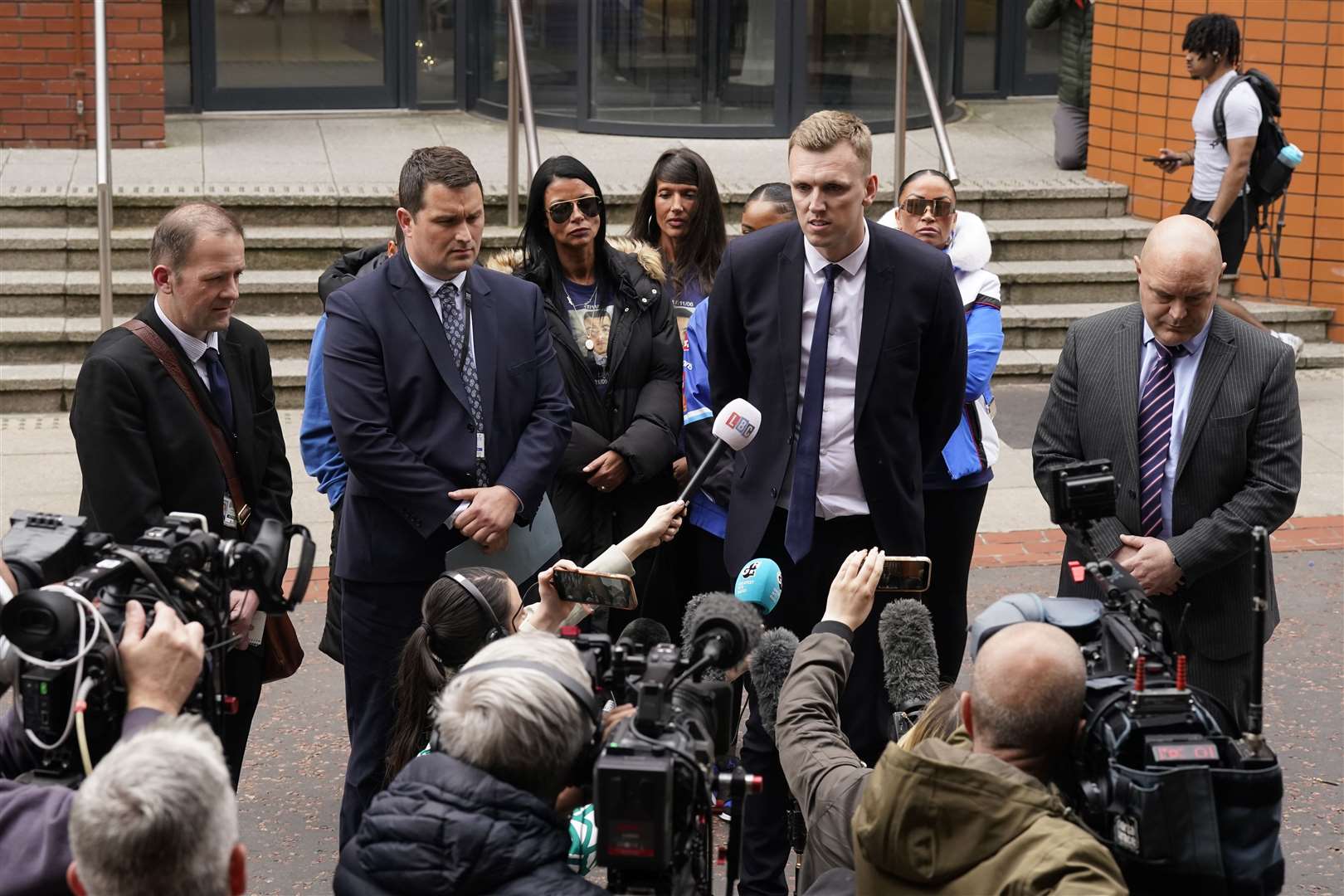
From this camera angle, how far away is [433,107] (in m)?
13.4

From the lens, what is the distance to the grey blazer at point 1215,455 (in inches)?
183

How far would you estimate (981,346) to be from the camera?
570 centimetres

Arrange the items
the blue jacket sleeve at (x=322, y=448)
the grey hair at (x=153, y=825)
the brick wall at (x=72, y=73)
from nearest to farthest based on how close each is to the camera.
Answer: the grey hair at (x=153, y=825), the blue jacket sleeve at (x=322, y=448), the brick wall at (x=72, y=73)

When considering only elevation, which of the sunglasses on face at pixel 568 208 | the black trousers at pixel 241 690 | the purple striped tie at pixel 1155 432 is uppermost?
the sunglasses on face at pixel 568 208

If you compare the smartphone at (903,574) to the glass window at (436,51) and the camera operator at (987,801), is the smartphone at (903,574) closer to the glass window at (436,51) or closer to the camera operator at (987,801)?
the camera operator at (987,801)

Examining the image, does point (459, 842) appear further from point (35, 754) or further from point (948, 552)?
point (948, 552)

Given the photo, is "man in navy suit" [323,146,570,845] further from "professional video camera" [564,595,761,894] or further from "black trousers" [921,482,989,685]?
"professional video camera" [564,595,761,894]

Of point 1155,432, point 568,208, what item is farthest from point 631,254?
point 1155,432

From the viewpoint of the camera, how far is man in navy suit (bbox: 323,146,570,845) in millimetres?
4805

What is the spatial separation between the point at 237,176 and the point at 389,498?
22.0 feet

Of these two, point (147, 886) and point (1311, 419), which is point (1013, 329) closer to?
point (1311, 419)

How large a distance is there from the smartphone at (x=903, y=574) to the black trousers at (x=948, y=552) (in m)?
1.52

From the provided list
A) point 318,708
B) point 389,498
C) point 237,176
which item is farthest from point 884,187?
point 389,498

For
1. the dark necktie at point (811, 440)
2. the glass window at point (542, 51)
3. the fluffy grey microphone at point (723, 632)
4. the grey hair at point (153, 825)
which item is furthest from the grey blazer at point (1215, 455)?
the glass window at point (542, 51)
